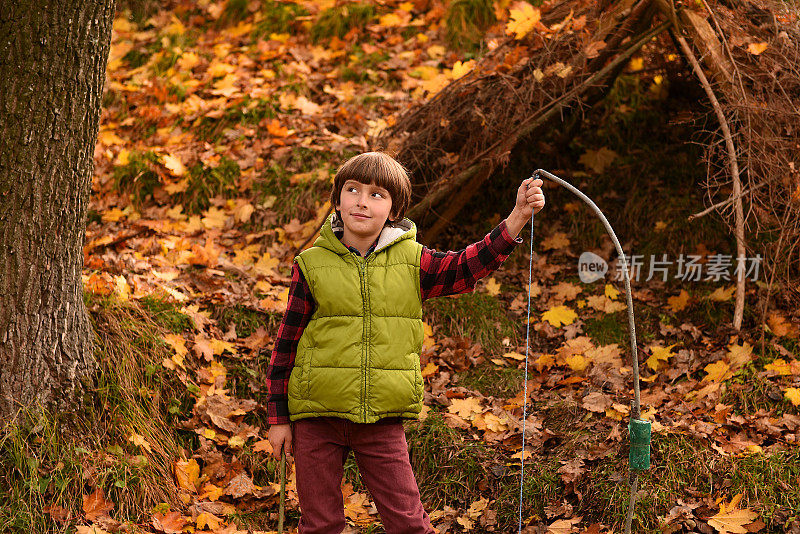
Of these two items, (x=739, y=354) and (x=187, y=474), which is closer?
(x=187, y=474)

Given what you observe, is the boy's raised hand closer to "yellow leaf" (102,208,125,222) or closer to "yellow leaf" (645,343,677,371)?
"yellow leaf" (645,343,677,371)

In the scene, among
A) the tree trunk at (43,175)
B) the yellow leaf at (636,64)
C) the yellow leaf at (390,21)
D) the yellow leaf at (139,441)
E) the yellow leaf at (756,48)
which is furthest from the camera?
the yellow leaf at (390,21)

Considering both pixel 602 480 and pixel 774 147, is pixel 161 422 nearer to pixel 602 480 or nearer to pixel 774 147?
pixel 602 480

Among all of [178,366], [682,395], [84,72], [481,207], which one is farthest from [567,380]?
[84,72]

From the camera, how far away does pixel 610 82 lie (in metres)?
5.14

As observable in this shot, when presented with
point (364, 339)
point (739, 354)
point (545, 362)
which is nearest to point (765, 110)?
point (739, 354)

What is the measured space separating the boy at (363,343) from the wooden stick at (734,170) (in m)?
2.09

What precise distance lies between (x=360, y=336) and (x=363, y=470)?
0.51 metres

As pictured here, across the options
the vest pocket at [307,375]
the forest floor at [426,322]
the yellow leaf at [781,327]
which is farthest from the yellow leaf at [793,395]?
the vest pocket at [307,375]

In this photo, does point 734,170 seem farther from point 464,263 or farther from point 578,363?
point 464,263

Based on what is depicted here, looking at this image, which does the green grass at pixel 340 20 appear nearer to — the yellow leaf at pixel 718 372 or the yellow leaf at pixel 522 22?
the yellow leaf at pixel 522 22

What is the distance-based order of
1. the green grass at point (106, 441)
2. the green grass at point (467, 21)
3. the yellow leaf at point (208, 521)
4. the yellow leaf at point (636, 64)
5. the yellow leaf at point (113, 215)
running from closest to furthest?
the green grass at point (106, 441), the yellow leaf at point (208, 521), the yellow leaf at point (113, 215), the yellow leaf at point (636, 64), the green grass at point (467, 21)

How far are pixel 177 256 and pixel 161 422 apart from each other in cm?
147

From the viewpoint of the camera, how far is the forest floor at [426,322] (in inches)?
139
